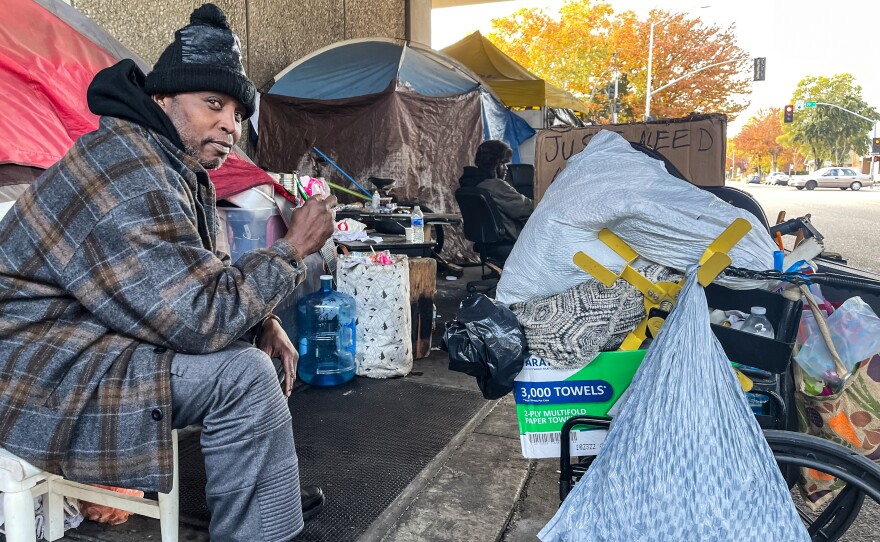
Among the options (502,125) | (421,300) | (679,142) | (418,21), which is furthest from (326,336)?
(418,21)

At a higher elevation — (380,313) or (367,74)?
(367,74)

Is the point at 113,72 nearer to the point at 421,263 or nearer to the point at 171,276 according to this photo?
the point at 171,276

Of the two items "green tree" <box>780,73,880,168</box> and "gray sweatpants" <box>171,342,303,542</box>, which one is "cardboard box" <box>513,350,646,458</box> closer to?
"gray sweatpants" <box>171,342,303,542</box>

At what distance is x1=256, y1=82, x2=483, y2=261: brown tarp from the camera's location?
825 cm

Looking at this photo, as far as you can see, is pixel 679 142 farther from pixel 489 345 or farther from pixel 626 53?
pixel 626 53

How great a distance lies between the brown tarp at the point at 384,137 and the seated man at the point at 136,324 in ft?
21.2

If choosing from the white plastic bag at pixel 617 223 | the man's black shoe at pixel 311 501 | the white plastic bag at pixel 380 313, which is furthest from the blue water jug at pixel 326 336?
the white plastic bag at pixel 617 223

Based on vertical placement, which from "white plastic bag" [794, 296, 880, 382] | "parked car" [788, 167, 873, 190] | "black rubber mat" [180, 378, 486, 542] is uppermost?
"parked car" [788, 167, 873, 190]

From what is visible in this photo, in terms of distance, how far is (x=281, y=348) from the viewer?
2.24m

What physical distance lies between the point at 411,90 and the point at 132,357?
707cm

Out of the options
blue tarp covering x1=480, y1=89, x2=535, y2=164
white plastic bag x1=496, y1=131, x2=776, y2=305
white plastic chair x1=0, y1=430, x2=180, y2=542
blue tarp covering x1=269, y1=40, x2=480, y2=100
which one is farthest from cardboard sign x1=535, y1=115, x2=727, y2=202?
blue tarp covering x1=480, y1=89, x2=535, y2=164

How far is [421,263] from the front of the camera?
4441 millimetres

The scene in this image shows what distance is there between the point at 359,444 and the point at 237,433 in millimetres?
1433

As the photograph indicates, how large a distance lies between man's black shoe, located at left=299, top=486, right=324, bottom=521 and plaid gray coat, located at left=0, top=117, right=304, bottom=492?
2.42 feet
